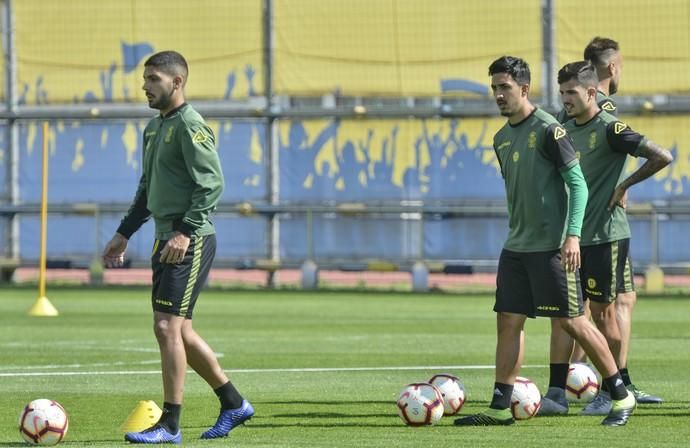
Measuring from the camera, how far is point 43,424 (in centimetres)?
887

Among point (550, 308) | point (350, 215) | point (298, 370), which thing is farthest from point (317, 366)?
point (350, 215)

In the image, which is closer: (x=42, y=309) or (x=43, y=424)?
(x=43, y=424)

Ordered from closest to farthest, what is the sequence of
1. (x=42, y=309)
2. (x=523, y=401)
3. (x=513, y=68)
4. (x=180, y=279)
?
(x=180, y=279), (x=513, y=68), (x=523, y=401), (x=42, y=309)

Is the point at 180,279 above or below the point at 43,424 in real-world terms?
above

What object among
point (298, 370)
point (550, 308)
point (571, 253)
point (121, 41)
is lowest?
point (298, 370)

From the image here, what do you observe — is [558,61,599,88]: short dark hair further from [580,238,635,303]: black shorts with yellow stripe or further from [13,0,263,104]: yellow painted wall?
[13,0,263,104]: yellow painted wall

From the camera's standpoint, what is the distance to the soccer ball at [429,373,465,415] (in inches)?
405

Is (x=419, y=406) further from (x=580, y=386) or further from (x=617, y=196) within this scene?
(x=617, y=196)

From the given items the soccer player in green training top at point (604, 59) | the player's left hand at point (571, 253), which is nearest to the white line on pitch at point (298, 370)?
the soccer player in green training top at point (604, 59)

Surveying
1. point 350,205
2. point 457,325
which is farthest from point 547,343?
point 350,205

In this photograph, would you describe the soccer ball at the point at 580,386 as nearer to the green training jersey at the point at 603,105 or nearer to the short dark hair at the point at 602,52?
the green training jersey at the point at 603,105

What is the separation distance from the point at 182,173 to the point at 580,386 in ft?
12.3

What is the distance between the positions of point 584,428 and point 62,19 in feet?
74.2

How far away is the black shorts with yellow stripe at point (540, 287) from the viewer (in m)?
9.92
